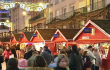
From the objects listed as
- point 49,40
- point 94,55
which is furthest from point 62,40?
point 94,55

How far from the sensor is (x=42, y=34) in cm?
2561

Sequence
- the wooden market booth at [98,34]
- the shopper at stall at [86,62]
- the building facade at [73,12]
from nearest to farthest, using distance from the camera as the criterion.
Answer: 1. the shopper at stall at [86,62]
2. the wooden market booth at [98,34]
3. the building facade at [73,12]

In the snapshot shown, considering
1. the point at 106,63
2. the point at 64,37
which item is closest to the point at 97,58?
the point at 106,63

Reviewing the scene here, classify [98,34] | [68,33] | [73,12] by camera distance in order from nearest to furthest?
1. [98,34]
2. [68,33]
3. [73,12]

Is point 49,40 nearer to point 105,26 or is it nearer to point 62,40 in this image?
point 62,40

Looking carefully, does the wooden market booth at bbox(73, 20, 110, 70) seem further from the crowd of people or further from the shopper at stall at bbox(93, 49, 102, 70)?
the crowd of people

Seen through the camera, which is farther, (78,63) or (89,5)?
(89,5)

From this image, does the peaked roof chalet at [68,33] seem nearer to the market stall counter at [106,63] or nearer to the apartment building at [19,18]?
the market stall counter at [106,63]

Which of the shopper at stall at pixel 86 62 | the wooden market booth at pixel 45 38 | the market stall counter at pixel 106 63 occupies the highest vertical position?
the wooden market booth at pixel 45 38

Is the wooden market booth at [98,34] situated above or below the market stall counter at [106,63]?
above

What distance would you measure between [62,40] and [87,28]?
6423 millimetres

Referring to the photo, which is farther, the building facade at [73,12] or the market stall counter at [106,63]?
the building facade at [73,12]

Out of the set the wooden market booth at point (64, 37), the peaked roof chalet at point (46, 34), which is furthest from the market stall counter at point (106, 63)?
the peaked roof chalet at point (46, 34)

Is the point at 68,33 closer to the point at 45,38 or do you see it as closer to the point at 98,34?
the point at 45,38
